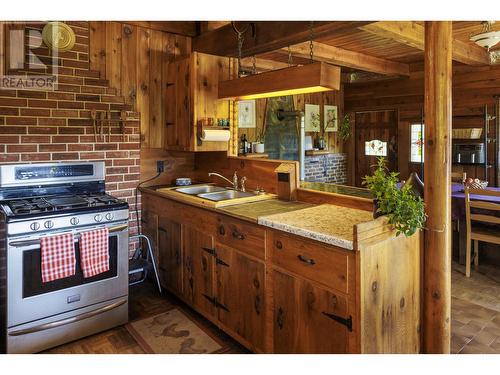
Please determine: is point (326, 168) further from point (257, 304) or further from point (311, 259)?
point (311, 259)

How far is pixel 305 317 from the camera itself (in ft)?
6.63

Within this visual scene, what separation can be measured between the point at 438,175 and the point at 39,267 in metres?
2.38

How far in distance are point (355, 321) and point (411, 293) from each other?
0.51m

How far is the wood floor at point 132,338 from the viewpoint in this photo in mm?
2523

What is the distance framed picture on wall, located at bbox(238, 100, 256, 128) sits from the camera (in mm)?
5145

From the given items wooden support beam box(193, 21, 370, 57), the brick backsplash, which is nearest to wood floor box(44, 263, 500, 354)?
wooden support beam box(193, 21, 370, 57)

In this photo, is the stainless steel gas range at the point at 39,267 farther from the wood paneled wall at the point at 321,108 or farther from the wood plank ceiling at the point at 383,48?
the wood paneled wall at the point at 321,108

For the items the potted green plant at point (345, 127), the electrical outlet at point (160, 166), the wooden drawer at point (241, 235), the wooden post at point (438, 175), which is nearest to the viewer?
the wooden post at point (438, 175)

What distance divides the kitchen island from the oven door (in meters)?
0.51

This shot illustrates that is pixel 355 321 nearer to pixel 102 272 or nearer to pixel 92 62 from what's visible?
pixel 102 272

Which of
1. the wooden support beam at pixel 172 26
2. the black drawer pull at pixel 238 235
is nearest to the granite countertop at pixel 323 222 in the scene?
the black drawer pull at pixel 238 235

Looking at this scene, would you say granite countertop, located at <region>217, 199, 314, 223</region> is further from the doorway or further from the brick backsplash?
the doorway

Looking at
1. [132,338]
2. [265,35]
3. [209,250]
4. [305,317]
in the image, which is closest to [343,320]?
[305,317]

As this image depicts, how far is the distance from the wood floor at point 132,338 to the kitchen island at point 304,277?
0.09m
